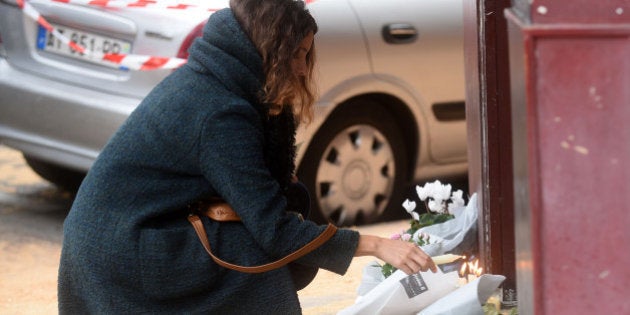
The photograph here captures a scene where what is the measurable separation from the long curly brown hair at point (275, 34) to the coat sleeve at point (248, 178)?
0.33 feet

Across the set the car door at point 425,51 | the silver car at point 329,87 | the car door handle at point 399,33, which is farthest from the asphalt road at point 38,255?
the car door handle at point 399,33

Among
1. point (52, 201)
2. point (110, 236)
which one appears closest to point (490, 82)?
point (110, 236)

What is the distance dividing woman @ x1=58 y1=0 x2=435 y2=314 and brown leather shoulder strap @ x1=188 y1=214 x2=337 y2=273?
0.02 metres

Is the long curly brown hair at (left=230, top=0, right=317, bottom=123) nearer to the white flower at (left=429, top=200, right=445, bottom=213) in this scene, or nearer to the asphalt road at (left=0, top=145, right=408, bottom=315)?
the white flower at (left=429, top=200, right=445, bottom=213)

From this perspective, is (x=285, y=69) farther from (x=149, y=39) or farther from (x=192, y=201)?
(x=149, y=39)

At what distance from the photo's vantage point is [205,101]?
307cm

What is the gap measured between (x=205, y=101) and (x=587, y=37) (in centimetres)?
113

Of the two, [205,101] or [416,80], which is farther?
[416,80]

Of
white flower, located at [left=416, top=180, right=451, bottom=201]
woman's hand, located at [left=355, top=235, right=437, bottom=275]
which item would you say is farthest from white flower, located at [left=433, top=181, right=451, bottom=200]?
woman's hand, located at [left=355, top=235, right=437, bottom=275]

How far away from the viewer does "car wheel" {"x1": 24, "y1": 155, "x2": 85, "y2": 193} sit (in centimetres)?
678

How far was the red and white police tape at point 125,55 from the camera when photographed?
539 cm

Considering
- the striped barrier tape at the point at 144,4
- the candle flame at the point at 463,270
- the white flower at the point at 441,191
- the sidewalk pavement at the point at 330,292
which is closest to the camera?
the candle flame at the point at 463,270

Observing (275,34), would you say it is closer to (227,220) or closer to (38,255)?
(227,220)

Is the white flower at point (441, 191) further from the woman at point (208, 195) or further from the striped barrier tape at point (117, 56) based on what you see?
the striped barrier tape at point (117, 56)
